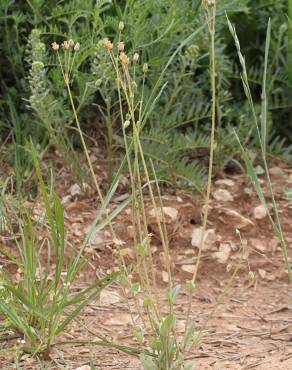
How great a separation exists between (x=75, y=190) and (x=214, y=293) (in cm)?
67

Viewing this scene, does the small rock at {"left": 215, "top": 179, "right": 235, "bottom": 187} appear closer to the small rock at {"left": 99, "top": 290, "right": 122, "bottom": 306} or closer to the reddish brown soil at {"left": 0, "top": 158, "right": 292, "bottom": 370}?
the reddish brown soil at {"left": 0, "top": 158, "right": 292, "bottom": 370}

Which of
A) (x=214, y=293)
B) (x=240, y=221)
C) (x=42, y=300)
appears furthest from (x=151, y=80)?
(x=42, y=300)

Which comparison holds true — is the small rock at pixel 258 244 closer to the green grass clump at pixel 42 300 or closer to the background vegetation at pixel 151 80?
the background vegetation at pixel 151 80

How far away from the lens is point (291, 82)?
3176 mm

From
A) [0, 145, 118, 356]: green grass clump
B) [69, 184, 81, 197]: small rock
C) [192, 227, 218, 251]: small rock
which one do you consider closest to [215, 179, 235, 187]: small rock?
[192, 227, 218, 251]: small rock

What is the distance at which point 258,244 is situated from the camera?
2.84 meters

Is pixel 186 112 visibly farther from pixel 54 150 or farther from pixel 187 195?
pixel 54 150

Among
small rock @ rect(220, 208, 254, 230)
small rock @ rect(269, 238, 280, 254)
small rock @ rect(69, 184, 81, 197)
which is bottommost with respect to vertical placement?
small rock @ rect(269, 238, 280, 254)

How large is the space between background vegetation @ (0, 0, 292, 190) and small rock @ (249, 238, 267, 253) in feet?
0.88

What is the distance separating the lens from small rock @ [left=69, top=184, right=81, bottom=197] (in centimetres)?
295

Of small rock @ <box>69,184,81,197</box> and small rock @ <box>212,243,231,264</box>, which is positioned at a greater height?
small rock @ <box>69,184,81,197</box>

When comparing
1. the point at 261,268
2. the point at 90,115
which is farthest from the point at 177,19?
the point at 261,268

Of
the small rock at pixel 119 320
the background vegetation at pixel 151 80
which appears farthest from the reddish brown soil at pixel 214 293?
the background vegetation at pixel 151 80

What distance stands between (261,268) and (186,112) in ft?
2.25
